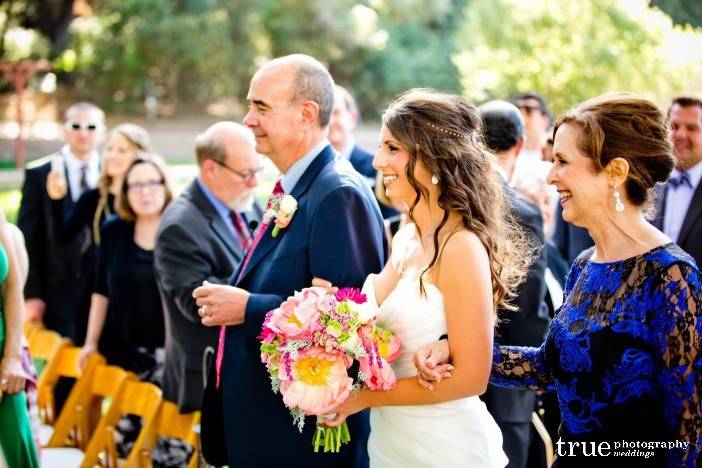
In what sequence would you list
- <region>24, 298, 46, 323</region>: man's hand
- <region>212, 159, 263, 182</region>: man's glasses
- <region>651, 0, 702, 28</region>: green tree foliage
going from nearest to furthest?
<region>651, 0, 702, 28</region>: green tree foliage < <region>212, 159, 263, 182</region>: man's glasses < <region>24, 298, 46, 323</region>: man's hand

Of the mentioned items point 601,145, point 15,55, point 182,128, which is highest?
point 15,55

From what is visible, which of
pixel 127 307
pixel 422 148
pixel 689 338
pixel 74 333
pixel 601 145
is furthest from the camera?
pixel 74 333

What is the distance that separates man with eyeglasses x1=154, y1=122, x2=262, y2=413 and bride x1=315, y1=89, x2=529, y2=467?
1.62 meters

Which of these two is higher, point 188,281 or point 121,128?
point 121,128

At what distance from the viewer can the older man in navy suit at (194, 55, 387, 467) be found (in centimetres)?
350

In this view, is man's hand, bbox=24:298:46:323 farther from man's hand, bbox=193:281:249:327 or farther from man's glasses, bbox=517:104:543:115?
man's glasses, bbox=517:104:543:115

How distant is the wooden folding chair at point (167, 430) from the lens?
181 inches

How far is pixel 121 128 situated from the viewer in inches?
259

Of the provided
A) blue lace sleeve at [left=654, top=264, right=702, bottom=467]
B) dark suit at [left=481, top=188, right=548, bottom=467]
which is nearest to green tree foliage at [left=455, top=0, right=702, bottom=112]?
dark suit at [left=481, top=188, right=548, bottom=467]

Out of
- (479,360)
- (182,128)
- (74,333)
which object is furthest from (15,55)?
(479,360)

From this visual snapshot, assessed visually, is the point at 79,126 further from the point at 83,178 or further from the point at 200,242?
the point at 200,242

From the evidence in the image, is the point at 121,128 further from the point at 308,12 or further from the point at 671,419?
the point at 308,12

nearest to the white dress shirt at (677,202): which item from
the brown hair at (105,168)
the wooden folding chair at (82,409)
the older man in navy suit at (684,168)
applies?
the older man in navy suit at (684,168)

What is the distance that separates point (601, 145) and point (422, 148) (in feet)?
1.91
